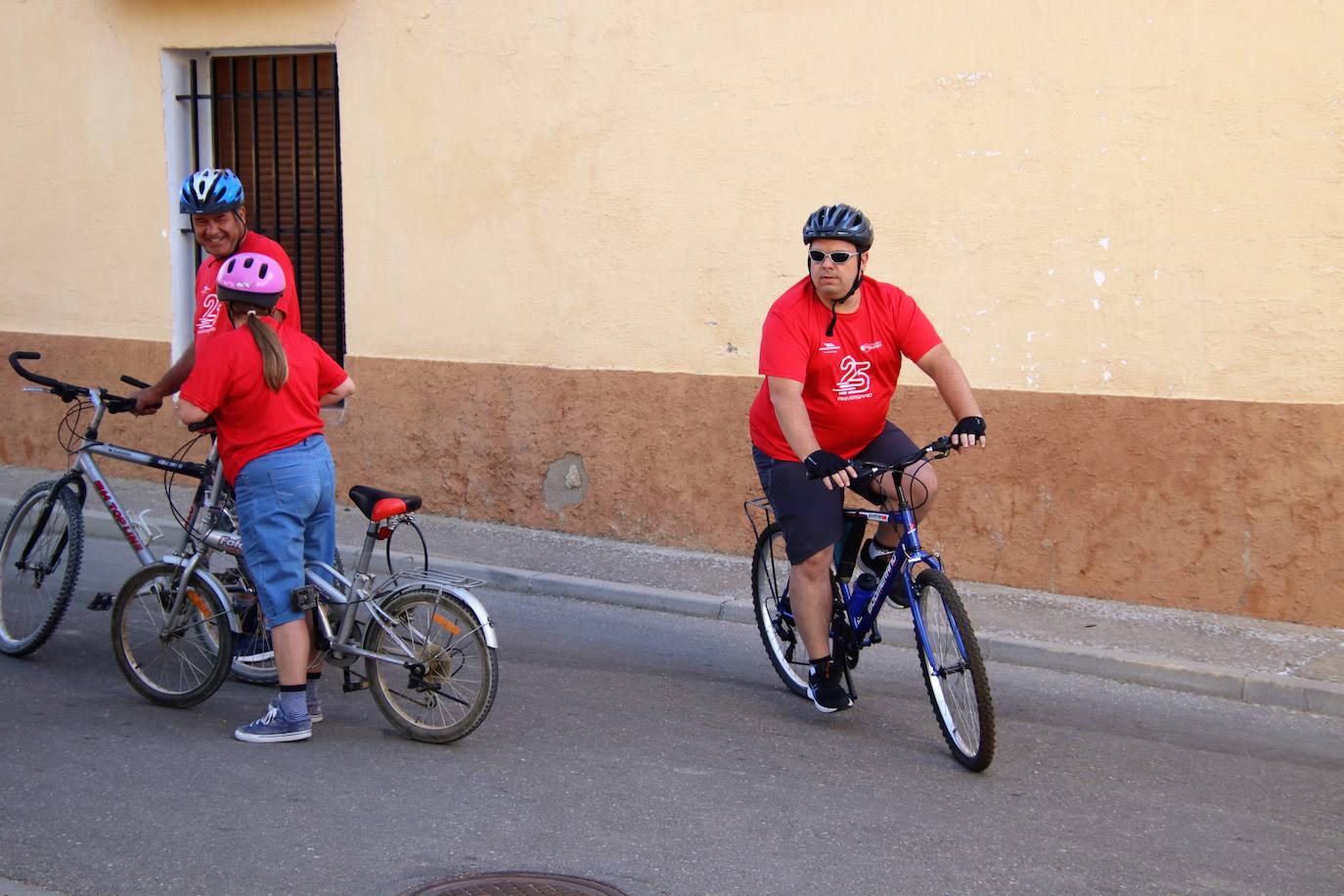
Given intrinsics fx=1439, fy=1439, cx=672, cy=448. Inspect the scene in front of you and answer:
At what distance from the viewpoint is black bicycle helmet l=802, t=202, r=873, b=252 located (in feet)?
17.2

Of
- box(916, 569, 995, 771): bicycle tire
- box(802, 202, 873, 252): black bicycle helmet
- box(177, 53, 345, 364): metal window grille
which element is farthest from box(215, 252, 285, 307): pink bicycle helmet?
box(177, 53, 345, 364): metal window grille

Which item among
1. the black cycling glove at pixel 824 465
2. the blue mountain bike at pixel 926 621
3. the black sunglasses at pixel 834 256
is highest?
the black sunglasses at pixel 834 256

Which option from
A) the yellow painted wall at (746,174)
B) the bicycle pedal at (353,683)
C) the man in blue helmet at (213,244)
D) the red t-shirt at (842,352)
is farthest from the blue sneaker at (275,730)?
the yellow painted wall at (746,174)

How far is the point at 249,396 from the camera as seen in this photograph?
5.20 meters

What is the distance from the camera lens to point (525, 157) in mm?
9586

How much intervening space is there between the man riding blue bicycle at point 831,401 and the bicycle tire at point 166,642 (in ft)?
7.31

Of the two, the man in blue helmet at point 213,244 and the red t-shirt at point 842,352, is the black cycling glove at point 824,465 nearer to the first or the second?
the red t-shirt at point 842,352

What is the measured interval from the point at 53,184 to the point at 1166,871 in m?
9.89

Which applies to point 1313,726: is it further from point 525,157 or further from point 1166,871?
point 525,157

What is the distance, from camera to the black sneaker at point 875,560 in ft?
17.8

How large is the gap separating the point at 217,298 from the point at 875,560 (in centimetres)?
276

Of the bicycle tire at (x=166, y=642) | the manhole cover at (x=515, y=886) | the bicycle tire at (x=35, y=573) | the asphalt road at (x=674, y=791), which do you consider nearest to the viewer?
the manhole cover at (x=515, y=886)

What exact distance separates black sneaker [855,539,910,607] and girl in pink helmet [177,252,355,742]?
212 centimetres

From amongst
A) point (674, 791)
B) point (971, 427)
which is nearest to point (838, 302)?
point (971, 427)
